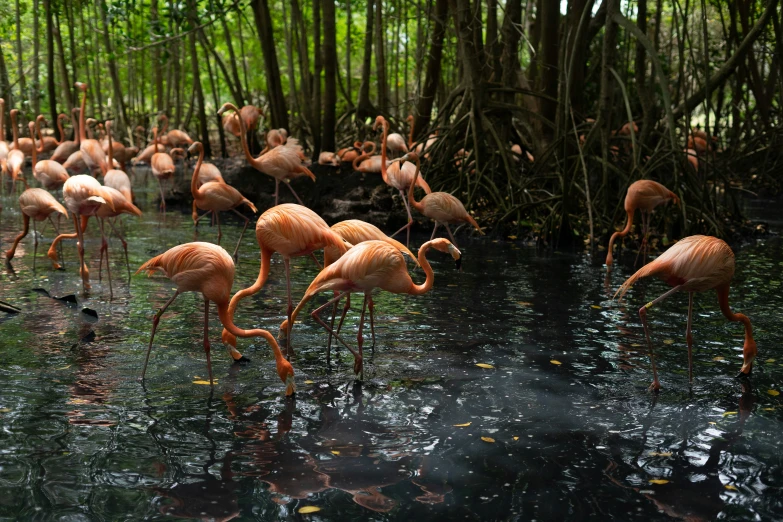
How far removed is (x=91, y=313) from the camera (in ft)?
19.8

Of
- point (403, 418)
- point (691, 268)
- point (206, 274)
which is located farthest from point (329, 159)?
point (403, 418)

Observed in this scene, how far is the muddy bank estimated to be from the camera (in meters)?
11.2

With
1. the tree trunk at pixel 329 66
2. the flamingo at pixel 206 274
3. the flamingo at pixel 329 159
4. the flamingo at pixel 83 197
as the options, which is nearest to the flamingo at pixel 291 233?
the flamingo at pixel 206 274

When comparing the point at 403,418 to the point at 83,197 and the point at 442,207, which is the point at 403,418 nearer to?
the point at 83,197

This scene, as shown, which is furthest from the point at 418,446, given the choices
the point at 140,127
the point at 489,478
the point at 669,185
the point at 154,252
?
the point at 140,127

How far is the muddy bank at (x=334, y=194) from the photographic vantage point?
11156 mm

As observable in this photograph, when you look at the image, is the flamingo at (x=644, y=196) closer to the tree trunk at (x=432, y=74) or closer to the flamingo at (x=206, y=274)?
the tree trunk at (x=432, y=74)

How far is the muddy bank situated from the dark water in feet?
14.0

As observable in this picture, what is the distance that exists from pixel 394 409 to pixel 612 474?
1231 millimetres

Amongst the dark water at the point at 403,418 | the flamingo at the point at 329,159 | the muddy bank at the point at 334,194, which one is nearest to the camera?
the dark water at the point at 403,418

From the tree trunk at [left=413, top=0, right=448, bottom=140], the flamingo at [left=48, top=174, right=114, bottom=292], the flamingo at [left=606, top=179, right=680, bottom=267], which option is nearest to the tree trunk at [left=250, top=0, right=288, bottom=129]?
the tree trunk at [left=413, top=0, right=448, bottom=140]

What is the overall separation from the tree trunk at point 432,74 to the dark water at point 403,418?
6952mm

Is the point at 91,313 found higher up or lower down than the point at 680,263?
lower down

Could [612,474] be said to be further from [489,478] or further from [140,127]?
[140,127]
